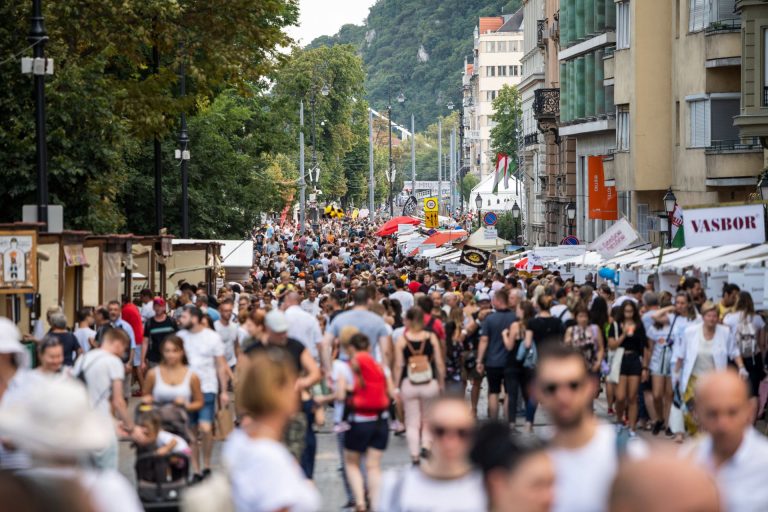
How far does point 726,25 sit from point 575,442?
32.9m

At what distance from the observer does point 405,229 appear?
7181 cm

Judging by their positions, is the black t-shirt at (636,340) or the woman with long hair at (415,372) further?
the black t-shirt at (636,340)

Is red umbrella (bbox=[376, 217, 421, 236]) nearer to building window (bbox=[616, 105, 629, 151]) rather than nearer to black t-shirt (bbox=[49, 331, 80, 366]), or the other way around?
building window (bbox=[616, 105, 629, 151])

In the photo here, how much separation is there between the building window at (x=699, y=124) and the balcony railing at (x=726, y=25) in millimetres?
2192

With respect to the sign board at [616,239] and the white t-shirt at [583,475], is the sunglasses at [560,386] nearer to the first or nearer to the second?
the white t-shirt at [583,475]

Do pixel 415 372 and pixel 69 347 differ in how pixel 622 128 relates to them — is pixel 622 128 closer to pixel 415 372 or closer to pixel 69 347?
pixel 69 347

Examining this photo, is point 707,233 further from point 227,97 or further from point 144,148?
point 227,97

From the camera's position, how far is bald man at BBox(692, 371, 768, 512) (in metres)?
6.61

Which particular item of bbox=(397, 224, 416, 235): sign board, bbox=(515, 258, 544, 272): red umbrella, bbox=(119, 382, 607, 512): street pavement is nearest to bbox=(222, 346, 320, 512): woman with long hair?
bbox=(119, 382, 607, 512): street pavement

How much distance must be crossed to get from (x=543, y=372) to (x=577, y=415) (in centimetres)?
24

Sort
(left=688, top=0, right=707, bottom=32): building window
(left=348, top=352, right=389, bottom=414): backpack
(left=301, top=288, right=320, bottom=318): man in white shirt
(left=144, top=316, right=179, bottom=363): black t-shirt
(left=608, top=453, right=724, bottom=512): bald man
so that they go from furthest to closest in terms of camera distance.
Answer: (left=688, top=0, right=707, bottom=32): building window → (left=301, top=288, right=320, bottom=318): man in white shirt → (left=144, top=316, right=179, bottom=363): black t-shirt → (left=348, top=352, right=389, bottom=414): backpack → (left=608, top=453, right=724, bottom=512): bald man

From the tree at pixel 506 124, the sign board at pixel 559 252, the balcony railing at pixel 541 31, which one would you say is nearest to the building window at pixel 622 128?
the sign board at pixel 559 252

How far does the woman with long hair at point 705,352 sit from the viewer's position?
632 inches

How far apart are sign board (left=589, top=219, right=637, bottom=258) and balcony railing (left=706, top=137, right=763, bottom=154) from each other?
27.6ft
